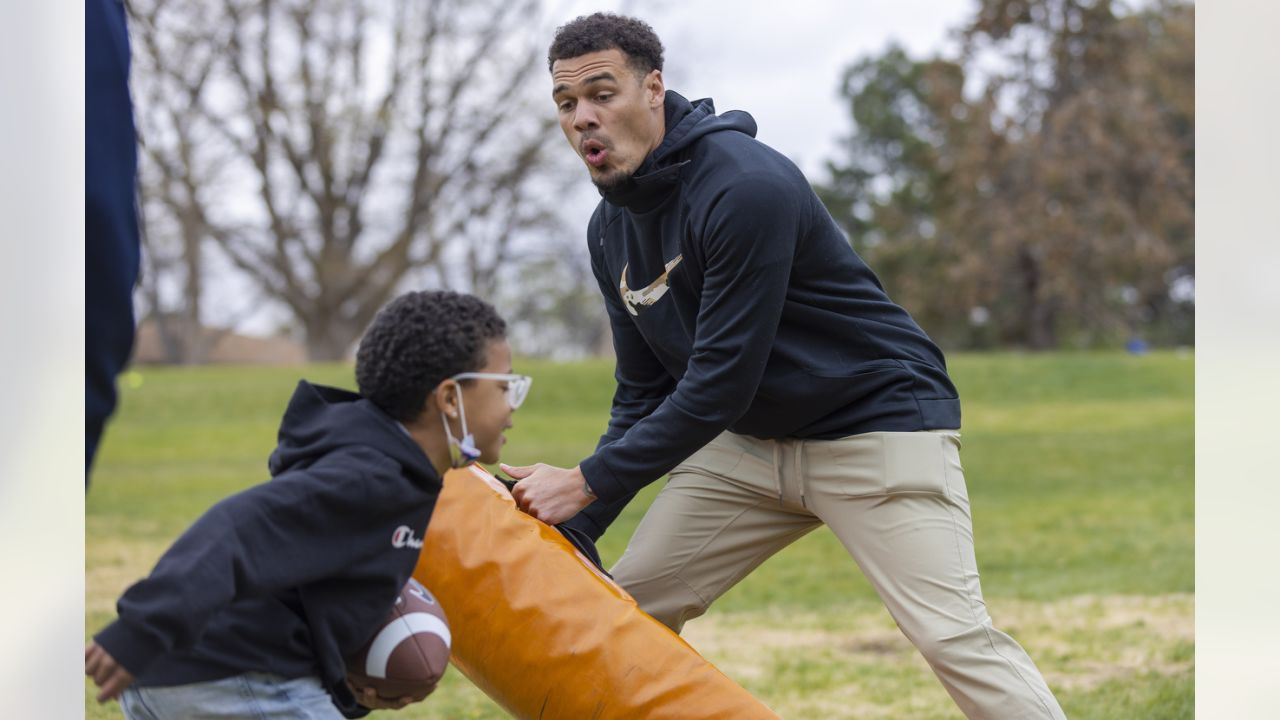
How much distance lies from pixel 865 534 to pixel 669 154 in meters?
1.09

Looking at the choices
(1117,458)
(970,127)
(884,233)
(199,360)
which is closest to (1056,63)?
(970,127)

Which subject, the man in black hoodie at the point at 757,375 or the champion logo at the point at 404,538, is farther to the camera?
the man in black hoodie at the point at 757,375

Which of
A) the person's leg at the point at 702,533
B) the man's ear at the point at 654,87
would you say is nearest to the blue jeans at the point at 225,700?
the person's leg at the point at 702,533

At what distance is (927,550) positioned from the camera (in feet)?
11.3

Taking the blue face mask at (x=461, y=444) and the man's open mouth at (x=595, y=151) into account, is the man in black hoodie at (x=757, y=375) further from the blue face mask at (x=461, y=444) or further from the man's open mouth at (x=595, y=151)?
the blue face mask at (x=461, y=444)

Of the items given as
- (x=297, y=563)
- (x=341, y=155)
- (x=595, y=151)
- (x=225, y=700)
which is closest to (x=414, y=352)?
(x=297, y=563)

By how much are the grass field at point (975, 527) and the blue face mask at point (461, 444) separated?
283 cm

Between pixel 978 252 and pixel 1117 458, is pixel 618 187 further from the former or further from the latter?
pixel 978 252

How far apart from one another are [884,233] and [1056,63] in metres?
9.11

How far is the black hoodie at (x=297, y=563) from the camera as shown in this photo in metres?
2.34
